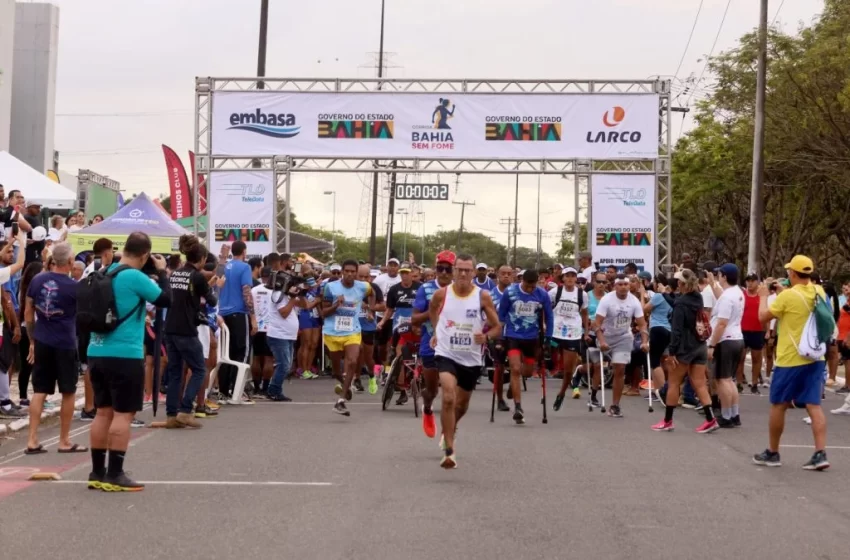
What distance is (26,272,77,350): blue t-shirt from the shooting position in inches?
430

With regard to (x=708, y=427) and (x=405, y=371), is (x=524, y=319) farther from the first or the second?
(x=708, y=427)

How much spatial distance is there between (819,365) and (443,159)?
18.7 meters

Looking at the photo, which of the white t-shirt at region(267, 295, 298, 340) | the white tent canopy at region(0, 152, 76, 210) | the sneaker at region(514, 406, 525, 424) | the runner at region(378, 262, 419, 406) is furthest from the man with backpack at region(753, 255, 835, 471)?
the white tent canopy at region(0, 152, 76, 210)

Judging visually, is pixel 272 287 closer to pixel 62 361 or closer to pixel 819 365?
pixel 62 361

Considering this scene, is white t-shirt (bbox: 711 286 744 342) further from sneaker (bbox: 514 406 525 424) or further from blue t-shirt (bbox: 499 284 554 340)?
sneaker (bbox: 514 406 525 424)

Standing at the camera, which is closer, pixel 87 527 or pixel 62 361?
pixel 87 527

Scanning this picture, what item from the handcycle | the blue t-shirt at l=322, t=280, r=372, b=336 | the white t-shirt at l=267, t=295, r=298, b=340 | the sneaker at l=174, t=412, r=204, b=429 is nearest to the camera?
the sneaker at l=174, t=412, r=204, b=429

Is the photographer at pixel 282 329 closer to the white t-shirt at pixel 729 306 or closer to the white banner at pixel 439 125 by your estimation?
the white t-shirt at pixel 729 306

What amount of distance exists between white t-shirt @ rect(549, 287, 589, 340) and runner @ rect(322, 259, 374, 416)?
2577 millimetres

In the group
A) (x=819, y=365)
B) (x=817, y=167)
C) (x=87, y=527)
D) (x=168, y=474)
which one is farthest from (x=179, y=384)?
(x=817, y=167)

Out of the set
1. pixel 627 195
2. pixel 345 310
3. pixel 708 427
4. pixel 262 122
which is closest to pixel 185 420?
pixel 345 310

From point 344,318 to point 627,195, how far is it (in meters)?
14.5

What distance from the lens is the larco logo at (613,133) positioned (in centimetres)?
2880

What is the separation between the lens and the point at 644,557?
7.13m
